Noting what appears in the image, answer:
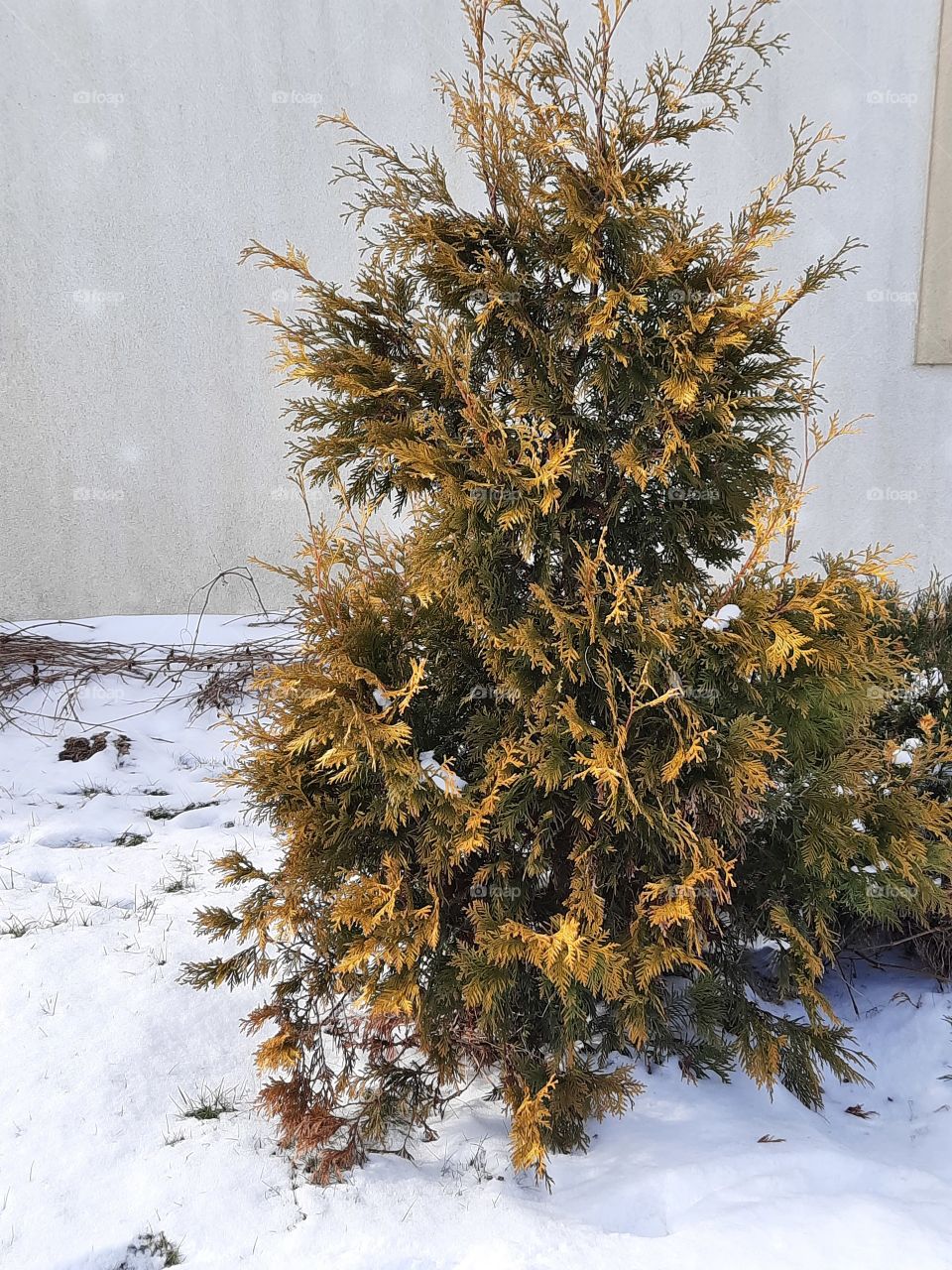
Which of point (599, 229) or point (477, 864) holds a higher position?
point (599, 229)

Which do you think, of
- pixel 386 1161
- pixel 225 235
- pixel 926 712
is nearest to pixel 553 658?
pixel 386 1161

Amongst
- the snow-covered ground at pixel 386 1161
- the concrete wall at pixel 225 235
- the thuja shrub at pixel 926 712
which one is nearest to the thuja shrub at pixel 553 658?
the snow-covered ground at pixel 386 1161

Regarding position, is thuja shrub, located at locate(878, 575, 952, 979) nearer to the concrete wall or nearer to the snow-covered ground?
the snow-covered ground

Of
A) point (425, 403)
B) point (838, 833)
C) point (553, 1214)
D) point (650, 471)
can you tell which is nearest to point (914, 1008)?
point (838, 833)

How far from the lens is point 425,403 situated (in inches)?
90.7

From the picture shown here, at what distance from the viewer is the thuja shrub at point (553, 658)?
2150 millimetres

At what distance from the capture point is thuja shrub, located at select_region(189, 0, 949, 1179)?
2.15 metres

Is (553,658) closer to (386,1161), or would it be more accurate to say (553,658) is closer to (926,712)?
(386,1161)

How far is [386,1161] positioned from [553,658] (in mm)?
1426

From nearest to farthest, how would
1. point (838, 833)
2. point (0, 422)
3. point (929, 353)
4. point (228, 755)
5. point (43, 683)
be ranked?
point (838, 833) → point (228, 755) → point (43, 683) → point (929, 353) → point (0, 422)

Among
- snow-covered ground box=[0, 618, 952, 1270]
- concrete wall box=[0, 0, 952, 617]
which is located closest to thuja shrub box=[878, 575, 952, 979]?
snow-covered ground box=[0, 618, 952, 1270]

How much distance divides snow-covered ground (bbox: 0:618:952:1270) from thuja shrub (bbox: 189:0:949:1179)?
0.15 metres

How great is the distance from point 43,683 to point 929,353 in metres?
6.02

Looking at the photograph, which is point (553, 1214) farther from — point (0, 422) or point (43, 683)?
point (0, 422)
